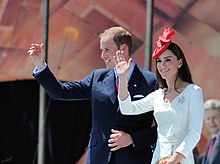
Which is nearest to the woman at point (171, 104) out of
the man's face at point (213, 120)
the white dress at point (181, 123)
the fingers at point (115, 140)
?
the white dress at point (181, 123)

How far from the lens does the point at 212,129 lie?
18.2 ft

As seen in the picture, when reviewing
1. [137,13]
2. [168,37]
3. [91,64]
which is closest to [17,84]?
[91,64]

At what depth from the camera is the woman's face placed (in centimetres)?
331

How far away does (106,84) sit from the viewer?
369cm

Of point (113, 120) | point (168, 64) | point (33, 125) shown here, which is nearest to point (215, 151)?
point (113, 120)

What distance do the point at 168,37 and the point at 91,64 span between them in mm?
3117

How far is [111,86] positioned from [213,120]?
2.06 m

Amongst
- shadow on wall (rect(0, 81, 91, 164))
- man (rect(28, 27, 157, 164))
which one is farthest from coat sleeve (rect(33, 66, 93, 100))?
shadow on wall (rect(0, 81, 91, 164))

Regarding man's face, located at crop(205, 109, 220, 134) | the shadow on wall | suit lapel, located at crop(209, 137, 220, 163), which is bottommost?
suit lapel, located at crop(209, 137, 220, 163)

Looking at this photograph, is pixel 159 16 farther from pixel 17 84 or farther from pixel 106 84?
pixel 106 84

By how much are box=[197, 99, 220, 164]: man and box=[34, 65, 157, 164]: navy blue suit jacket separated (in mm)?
1663

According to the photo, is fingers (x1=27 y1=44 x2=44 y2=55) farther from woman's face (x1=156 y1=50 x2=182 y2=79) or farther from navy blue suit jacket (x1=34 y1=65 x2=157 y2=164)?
woman's face (x1=156 y1=50 x2=182 y2=79)

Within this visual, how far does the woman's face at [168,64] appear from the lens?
331 cm

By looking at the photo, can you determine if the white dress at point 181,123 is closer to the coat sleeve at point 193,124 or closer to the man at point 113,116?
the coat sleeve at point 193,124
